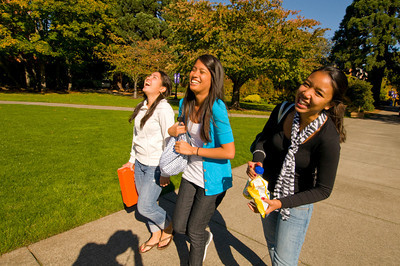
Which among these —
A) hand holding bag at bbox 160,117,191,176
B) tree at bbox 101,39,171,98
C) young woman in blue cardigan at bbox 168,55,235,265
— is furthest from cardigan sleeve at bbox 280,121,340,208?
tree at bbox 101,39,171,98

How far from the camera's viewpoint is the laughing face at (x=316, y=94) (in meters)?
1.50

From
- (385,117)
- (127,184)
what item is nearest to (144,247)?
(127,184)

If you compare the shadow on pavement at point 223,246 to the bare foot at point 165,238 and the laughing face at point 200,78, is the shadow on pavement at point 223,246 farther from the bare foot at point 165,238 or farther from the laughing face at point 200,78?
the laughing face at point 200,78

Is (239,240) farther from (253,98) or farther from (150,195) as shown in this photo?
(253,98)

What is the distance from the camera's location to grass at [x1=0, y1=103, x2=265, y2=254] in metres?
2.93

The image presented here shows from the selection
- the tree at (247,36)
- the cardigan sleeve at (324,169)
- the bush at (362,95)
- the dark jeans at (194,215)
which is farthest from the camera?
the bush at (362,95)

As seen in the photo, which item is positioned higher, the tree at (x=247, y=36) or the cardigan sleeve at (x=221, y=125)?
the tree at (x=247, y=36)

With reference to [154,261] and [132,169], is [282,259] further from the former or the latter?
[132,169]

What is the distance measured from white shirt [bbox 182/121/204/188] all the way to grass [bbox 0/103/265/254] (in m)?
1.83

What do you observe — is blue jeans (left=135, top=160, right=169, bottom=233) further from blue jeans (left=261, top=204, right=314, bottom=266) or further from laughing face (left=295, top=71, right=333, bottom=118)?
laughing face (left=295, top=71, right=333, bottom=118)

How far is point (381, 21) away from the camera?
87.1ft

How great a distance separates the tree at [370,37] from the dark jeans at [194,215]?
3255cm

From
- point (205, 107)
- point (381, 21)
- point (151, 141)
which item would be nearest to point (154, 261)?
point (151, 141)

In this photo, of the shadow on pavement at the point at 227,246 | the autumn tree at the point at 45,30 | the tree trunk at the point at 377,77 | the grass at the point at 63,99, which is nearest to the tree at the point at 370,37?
the tree trunk at the point at 377,77
